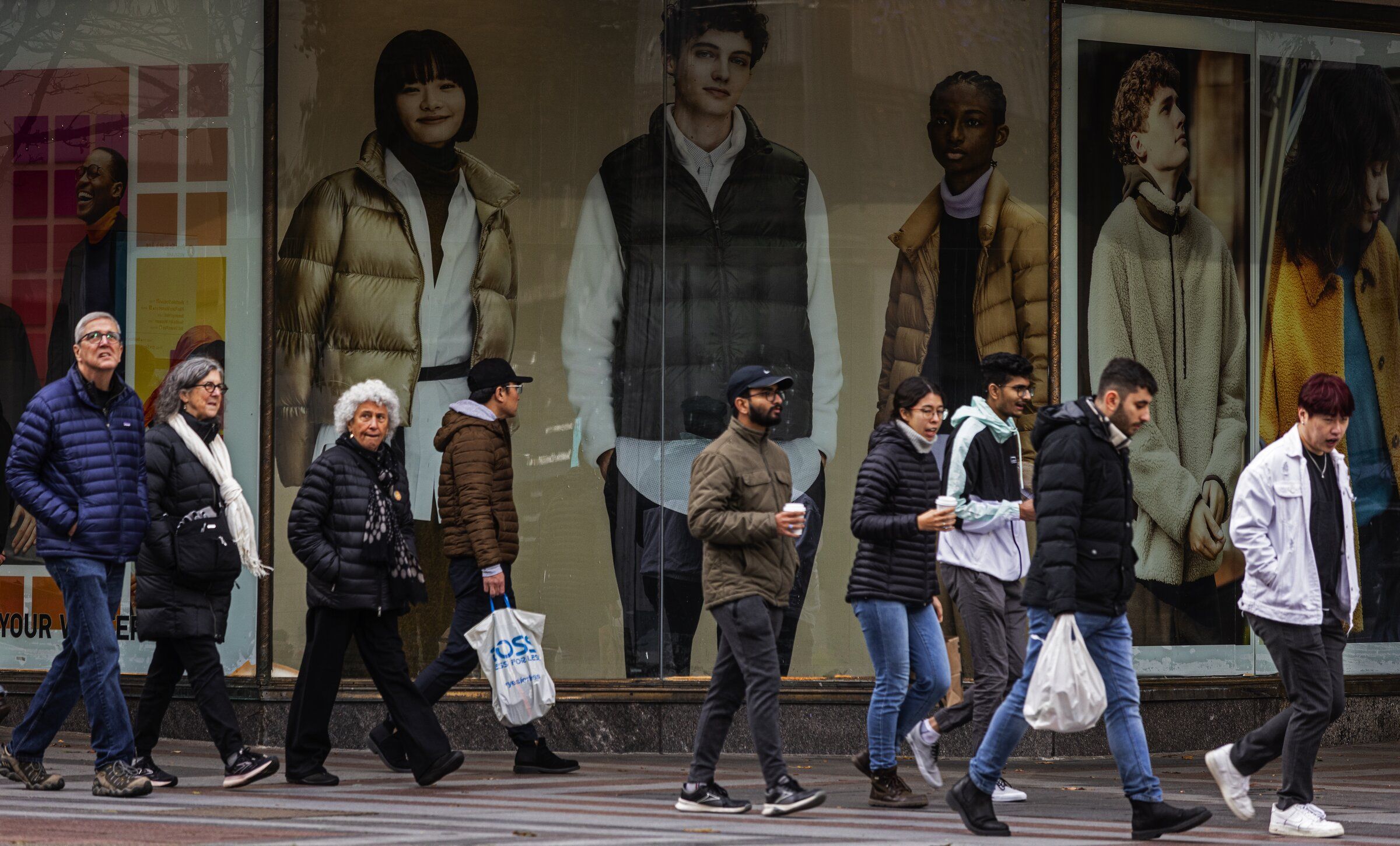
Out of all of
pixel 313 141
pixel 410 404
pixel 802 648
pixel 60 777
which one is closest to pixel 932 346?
pixel 802 648

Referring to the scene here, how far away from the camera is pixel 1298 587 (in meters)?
7.53

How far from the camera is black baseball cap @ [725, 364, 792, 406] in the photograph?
7953 millimetres

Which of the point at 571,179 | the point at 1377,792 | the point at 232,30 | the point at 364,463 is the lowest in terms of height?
the point at 1377,792

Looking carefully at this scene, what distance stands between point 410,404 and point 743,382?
12.4ft

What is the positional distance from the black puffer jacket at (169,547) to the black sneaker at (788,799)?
286cm

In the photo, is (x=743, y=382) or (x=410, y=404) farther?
(x=410, y=404)

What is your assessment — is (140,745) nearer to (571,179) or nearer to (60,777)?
(60,777)

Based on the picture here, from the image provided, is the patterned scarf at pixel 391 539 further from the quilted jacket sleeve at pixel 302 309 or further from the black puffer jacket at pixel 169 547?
the quilted jacket sleeve at pixel 302 309

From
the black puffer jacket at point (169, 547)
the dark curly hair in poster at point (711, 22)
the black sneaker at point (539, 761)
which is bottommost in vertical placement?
the black sneaker at point (539, 761)

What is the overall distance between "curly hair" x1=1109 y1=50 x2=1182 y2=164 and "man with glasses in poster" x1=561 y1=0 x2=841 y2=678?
1933 mm

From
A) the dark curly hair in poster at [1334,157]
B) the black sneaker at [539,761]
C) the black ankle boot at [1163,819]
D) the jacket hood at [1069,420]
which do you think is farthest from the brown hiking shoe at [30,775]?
the dark curly hair in poster at [1334,157]

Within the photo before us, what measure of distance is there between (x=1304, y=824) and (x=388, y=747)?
14.7ft

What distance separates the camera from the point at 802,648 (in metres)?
11.0

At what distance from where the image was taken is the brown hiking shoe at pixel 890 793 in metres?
8.08
